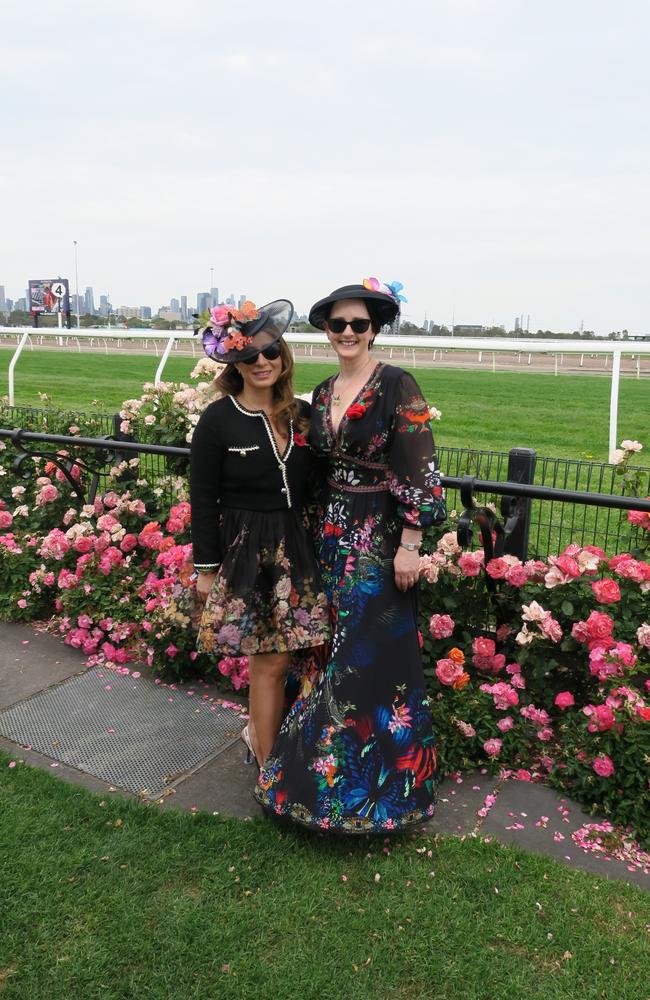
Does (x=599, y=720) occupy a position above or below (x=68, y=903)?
above

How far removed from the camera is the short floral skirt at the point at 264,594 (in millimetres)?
2771

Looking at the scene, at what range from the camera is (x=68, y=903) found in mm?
2471

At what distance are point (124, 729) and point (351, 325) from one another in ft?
6.88

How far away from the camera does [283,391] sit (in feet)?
9.11

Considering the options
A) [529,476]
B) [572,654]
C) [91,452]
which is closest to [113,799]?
[572,654]

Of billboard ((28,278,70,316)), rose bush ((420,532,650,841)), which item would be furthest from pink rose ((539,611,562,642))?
billboard ((28,278,70,316))

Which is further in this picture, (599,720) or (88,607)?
(88,607)

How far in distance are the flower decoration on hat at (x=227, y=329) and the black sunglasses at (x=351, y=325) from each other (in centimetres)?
28

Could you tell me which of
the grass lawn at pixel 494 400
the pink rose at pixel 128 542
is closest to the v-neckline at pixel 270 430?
the pink rose at pixel 128 542

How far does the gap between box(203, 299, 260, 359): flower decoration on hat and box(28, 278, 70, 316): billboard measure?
140 feet

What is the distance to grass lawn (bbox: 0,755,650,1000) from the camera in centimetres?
220

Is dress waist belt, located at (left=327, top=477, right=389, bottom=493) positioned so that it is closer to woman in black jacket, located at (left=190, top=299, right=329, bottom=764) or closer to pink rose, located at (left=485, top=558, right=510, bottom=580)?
woman in black jacket, located at (left=190, top=299, right=329, bottom=764)

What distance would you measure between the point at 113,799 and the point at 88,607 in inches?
64.4

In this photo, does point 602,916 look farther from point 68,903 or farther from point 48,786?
point 48,786
